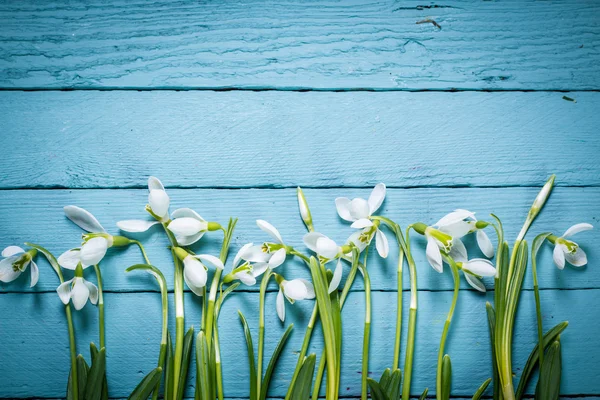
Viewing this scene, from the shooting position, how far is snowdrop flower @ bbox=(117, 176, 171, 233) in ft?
2.71

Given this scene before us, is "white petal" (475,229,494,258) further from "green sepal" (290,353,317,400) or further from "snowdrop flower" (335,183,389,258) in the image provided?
"green sepal" (290,353,317,400)

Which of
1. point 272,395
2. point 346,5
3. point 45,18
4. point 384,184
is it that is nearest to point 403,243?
point 384,184

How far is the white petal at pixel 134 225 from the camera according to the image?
840 millimetres

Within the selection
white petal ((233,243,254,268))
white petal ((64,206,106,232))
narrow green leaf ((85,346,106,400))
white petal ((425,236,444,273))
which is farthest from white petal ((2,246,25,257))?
white petal ((425,236,444,273))

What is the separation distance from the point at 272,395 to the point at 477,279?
444mm

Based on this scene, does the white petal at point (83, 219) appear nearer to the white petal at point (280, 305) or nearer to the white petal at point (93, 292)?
the white petal at point (93, 292)

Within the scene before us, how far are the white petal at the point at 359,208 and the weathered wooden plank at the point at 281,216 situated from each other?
52 millimetres

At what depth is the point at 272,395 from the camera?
85cm

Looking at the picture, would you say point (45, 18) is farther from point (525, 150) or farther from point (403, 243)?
point (525, 150)

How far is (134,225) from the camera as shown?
0.85 meters

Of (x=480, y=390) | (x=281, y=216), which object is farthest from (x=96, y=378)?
(x=480, y=390)

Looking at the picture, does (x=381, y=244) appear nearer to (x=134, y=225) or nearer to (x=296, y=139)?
(x=296, y=139)

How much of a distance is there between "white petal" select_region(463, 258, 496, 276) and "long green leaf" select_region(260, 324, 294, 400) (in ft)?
1.13

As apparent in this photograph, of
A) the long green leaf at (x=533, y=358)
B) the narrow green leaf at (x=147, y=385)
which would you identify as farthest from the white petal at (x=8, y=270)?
the long green leaf at (x=533, y=358)
